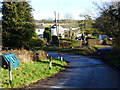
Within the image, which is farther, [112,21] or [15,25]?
[15,25]

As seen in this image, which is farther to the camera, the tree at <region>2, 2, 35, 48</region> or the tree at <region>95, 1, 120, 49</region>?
the tree at <region>2, 2, 35, 48</region>

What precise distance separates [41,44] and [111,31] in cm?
2533

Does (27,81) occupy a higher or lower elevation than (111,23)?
lower

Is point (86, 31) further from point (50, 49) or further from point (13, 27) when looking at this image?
point (13, 27)

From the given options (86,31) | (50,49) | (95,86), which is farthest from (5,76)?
(86,31)

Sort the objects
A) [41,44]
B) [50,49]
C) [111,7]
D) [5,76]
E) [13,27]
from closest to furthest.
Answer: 1. [5,76]
2. [111,7]
3. [13,27]
4. [50,49]
5. [41,44]

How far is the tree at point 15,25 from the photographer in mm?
17375

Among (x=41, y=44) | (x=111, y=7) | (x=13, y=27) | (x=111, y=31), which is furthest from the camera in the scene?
(x=41, y=44)

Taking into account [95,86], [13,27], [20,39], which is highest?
[13,27]

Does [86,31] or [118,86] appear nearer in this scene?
[118,86]

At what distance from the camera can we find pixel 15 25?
17.6 meters

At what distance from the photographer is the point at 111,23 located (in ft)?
48.4

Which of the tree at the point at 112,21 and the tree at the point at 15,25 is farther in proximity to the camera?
the tree at the point at 15,25

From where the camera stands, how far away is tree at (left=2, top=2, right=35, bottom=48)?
17375 millimetres
